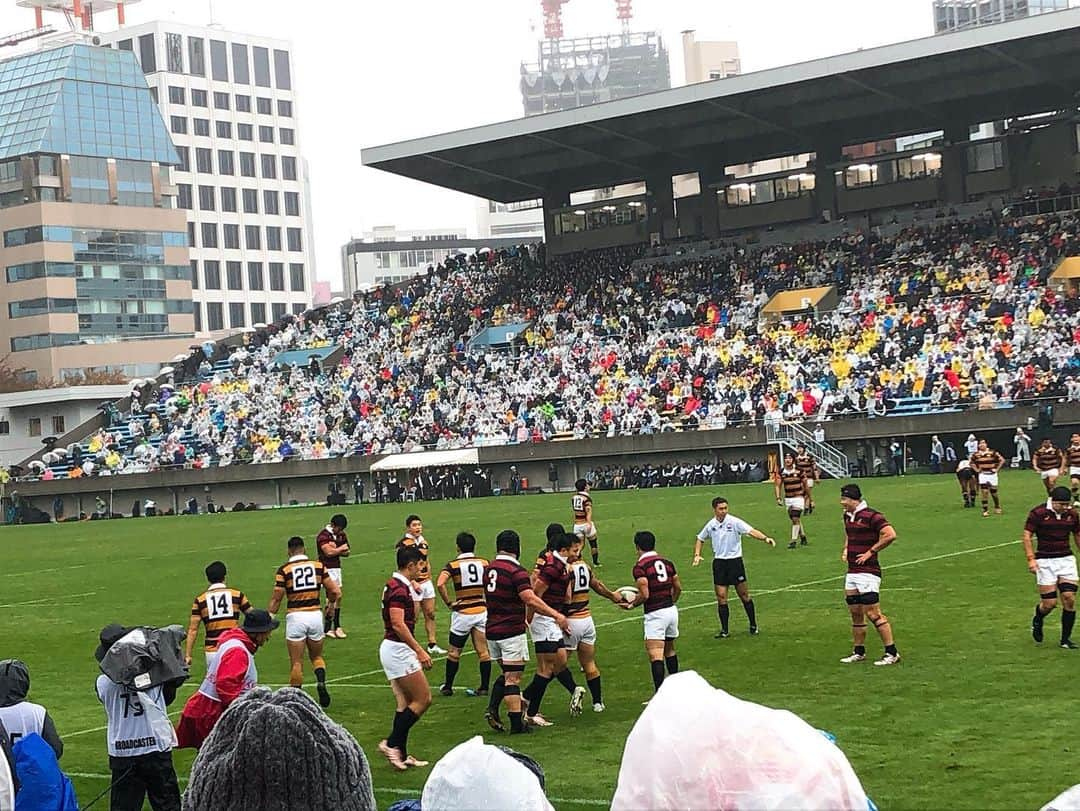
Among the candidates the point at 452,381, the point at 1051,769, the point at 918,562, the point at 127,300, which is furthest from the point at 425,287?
the point at 1051,769

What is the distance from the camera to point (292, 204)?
144125mm

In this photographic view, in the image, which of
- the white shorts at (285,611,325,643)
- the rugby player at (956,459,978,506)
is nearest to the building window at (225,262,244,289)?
the rugby player at (956,459,978,506)

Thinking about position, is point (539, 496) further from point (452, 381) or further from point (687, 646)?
point (687, 646)

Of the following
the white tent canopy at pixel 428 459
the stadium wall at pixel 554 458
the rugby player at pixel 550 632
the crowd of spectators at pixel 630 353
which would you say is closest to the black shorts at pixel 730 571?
the rugby player at pixel 550 632

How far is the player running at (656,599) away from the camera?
16016mm

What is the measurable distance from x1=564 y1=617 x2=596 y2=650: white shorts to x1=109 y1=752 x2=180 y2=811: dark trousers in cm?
509

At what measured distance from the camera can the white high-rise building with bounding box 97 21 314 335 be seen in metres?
135

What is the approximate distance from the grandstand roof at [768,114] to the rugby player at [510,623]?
4093 cm

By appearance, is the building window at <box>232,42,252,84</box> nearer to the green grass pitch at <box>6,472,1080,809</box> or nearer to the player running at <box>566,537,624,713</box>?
the green grass pitch at <box>6,472,1080,809</box>

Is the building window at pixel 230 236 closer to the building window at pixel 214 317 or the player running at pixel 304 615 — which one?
the building window at pixel 214 317

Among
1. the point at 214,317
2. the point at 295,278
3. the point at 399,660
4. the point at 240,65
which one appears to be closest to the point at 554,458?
the point at 399,660

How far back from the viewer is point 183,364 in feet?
253

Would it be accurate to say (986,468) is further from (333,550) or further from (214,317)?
(214,317)

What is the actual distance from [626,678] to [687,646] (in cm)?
206
